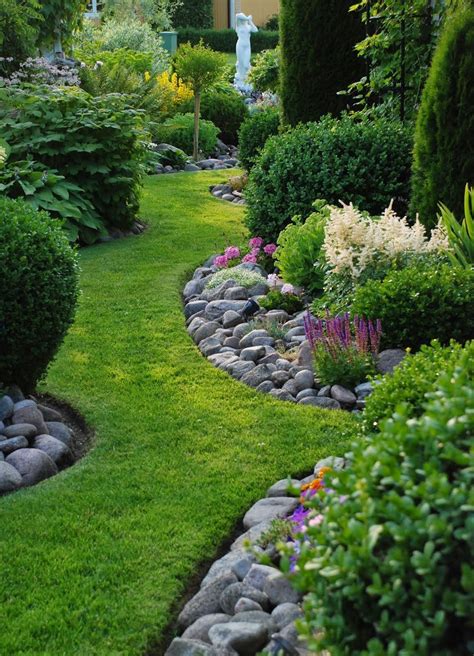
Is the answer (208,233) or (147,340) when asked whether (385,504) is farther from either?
(208,233)

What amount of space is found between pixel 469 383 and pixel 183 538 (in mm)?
1738

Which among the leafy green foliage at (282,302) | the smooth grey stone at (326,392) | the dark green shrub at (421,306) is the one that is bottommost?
the smooth grey stone at (326,392)

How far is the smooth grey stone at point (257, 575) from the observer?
3.34 meters

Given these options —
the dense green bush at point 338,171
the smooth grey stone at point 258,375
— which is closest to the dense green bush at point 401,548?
the smooth grey stone at point 258,375

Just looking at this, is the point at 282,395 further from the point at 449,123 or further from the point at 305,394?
the point at 449,123

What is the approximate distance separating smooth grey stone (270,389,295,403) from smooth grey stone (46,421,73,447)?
1.20 m

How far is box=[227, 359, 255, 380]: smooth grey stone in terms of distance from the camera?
5.70 meters

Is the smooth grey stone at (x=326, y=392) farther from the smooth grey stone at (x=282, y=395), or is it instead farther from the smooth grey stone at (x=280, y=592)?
the smooth grey stone at (x=280, y=592)

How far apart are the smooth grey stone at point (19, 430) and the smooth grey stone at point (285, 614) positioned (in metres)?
2.03

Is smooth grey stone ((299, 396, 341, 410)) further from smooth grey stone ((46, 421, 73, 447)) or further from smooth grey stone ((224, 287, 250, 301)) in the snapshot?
smooth grey stone ((224, 287, 250, 301))

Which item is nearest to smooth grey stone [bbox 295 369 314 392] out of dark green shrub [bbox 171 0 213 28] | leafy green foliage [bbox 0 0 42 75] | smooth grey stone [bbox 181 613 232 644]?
smooth grey stone [bbox 181 613 232 644]

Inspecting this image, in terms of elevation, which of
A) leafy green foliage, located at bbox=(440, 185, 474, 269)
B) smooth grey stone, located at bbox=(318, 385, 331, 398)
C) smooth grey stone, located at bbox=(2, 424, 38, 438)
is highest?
leafy green foliage, located at bbox=(440, 185, 474, 269)

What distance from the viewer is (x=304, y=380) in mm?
5418

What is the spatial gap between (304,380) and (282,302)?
1291mm
